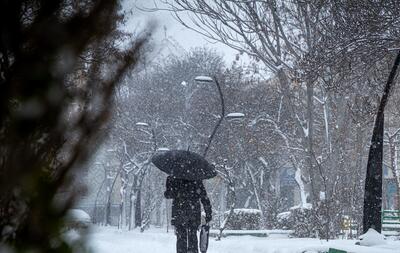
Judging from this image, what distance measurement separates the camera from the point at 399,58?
32.8 feet

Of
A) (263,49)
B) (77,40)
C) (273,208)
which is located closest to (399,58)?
(77,40)

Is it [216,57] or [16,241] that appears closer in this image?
[16,241]

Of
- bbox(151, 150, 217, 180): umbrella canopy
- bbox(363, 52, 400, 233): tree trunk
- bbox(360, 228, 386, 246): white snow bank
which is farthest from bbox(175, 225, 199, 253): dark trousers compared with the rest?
bbox(363, 52, 400, 233): tree trunk

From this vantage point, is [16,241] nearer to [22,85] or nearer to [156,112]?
[22,85]

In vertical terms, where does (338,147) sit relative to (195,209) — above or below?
above

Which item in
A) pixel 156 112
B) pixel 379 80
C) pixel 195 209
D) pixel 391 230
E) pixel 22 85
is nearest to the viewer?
pixel 22 85

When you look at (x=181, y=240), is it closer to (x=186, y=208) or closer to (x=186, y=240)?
(x=186, y=240)

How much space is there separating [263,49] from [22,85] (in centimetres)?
2025

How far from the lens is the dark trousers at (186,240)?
940cm

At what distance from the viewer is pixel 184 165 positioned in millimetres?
10469

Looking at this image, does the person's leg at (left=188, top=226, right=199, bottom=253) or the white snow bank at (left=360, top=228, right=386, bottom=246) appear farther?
the person's leg at (left=188, top=226, right=199, bottom=253)

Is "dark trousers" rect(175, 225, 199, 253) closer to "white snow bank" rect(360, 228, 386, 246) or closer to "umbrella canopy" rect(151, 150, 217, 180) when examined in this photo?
"umbrella canopy" rect(151, 150, 217, 180)

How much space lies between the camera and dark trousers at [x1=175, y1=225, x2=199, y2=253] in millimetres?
9398

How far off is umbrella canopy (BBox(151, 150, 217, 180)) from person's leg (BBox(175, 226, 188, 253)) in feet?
2.65
